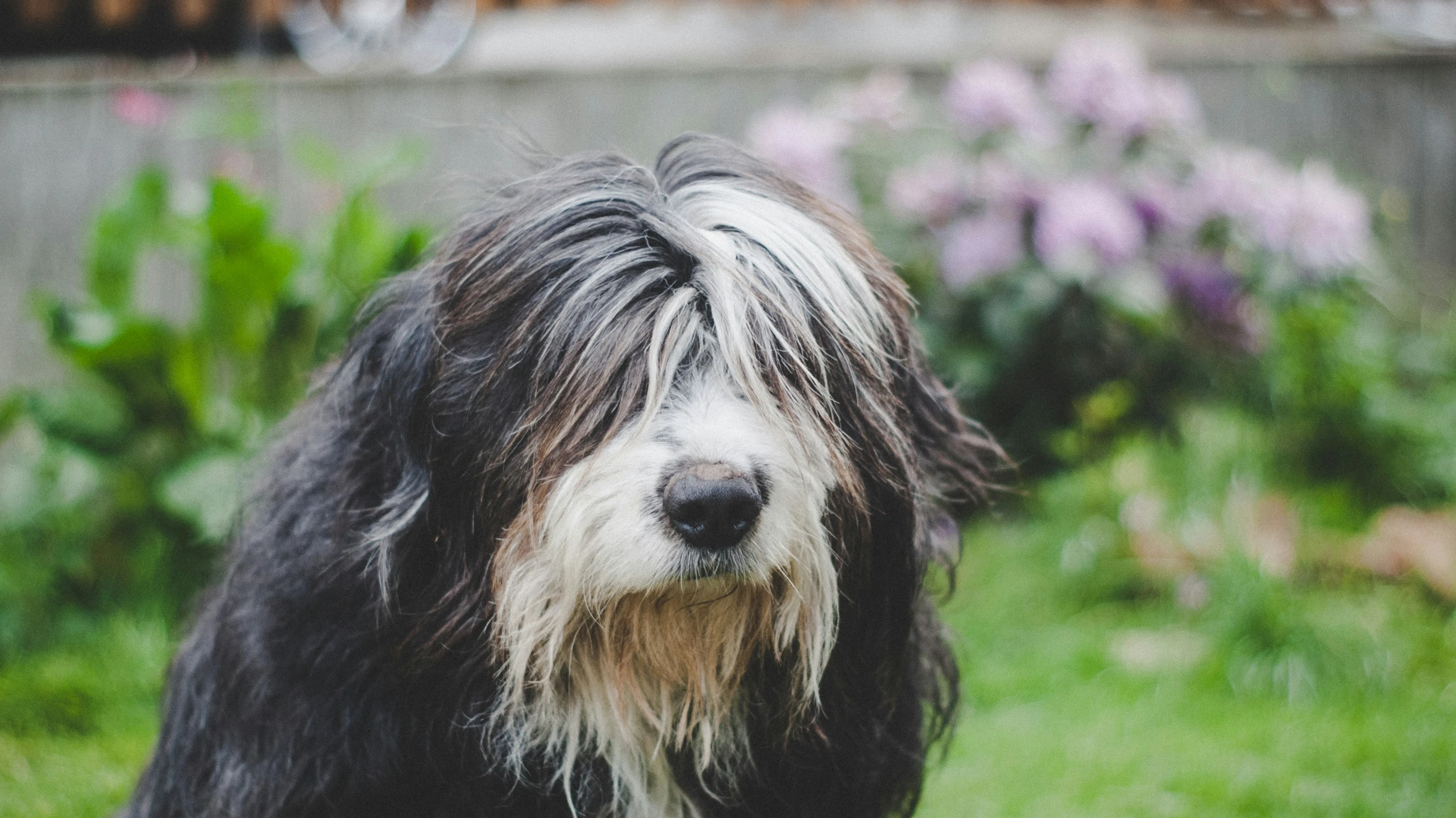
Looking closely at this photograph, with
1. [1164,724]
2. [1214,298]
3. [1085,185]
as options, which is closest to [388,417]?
[1164,724]

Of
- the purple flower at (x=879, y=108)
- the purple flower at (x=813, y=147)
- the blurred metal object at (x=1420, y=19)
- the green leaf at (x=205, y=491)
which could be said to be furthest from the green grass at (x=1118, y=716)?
the blurred metal object at (x=1420, y=19)

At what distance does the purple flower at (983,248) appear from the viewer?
4.17 meters

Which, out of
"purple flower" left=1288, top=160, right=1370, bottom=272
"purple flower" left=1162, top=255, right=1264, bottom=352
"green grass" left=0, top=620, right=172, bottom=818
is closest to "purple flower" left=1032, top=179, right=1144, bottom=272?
"purple flower" left=1162, top=255, right=1264, bottom=352

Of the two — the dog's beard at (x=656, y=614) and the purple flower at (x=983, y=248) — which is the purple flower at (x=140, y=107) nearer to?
the purple flower at (x=983, y=248)

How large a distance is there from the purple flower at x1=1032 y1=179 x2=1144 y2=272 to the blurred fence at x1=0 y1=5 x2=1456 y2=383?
133 cm

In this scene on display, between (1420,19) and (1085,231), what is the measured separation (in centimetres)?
462

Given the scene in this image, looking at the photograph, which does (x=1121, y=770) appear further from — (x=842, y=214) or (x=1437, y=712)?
(x=842, y=214)

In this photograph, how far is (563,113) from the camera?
5086 millimetres

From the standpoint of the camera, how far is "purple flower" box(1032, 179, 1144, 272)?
4078 millimetres

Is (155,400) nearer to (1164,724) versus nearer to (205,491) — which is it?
(205,491)

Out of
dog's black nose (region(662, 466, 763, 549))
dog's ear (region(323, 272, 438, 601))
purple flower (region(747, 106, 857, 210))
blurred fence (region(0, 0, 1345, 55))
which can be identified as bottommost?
dog's black nose (region(662, 466, 763, 549))

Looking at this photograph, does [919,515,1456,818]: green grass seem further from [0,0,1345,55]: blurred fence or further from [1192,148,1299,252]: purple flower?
[0,0,1345,55]: blurred fence

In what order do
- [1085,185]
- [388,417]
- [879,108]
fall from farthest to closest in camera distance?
1. [879,108]
2. [1085,185]
3. [388,417]

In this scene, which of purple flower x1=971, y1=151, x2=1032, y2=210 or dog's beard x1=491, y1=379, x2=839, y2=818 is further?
purple flower x1=971, y1=151, x2=1032, y2=210
